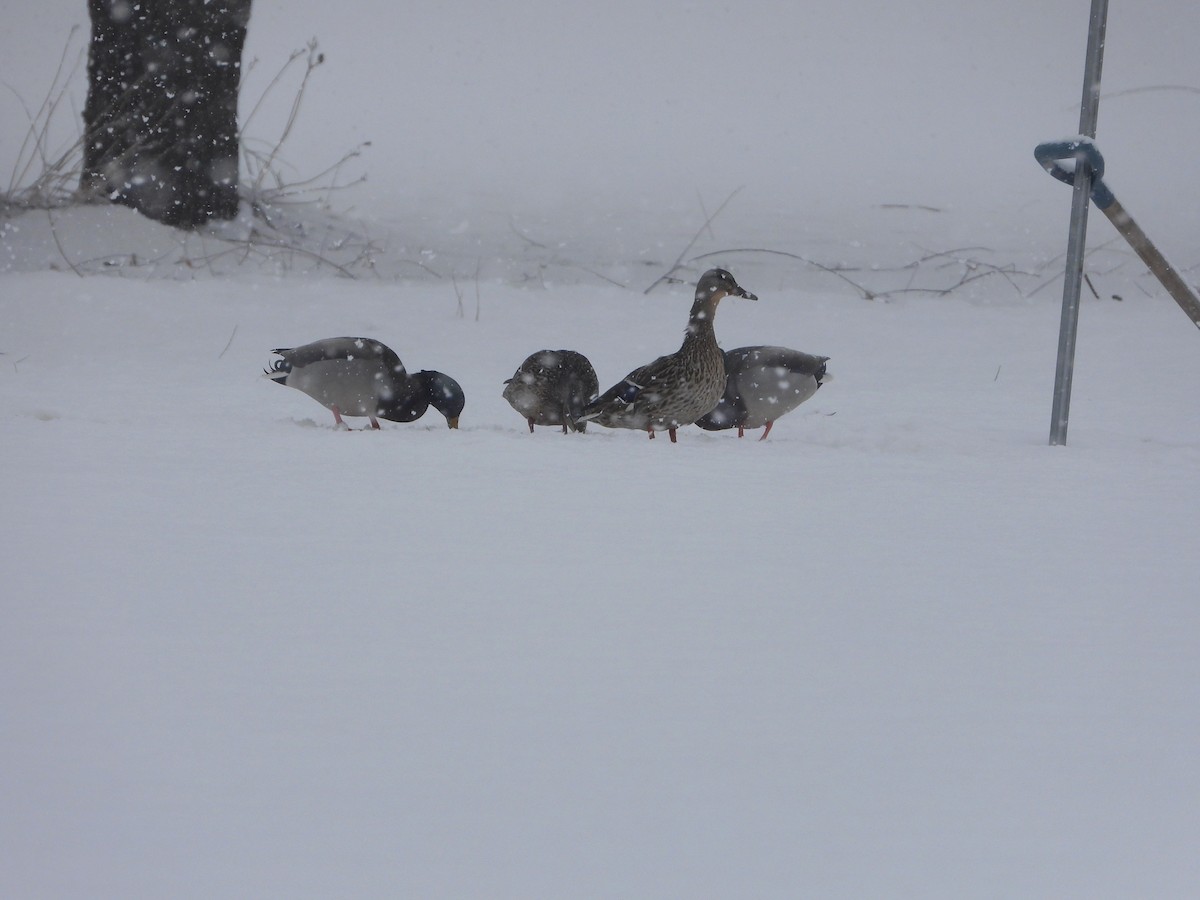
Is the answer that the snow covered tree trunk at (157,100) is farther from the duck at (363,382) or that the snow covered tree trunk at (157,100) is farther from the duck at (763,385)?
the duck at (763,385)

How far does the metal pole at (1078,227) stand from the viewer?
4297 mm

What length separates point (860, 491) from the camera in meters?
3.33

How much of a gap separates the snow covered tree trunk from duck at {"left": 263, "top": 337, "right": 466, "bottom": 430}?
4426 mm

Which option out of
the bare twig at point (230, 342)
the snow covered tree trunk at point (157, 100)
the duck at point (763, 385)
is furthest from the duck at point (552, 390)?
the snow covered tree trunk at point (157, 100)

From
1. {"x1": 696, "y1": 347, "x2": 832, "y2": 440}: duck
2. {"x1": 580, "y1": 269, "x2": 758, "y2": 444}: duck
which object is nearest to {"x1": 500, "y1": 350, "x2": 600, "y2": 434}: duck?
{"x1": 580, "y1": 269, "x2": 758, "y2": 444}: duck

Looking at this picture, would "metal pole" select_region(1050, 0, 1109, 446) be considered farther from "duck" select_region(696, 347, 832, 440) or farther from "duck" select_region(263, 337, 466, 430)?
"duck" select_region(263, 337, 466, 430)

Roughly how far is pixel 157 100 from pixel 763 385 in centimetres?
572

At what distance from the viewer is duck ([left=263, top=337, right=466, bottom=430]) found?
171 inches

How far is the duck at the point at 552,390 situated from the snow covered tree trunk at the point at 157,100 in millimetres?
4711

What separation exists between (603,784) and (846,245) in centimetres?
858

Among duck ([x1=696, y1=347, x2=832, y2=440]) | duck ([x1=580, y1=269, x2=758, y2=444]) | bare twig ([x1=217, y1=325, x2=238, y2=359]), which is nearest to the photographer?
duck ([x1=580, y1=269, x2=758, y2=444])

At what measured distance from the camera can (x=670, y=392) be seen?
168 inches

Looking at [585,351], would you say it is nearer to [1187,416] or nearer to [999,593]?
[1187,416]

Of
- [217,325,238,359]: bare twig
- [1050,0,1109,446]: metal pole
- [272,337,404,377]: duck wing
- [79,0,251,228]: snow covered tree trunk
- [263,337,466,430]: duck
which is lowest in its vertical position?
[263,337,466,430]: duck
